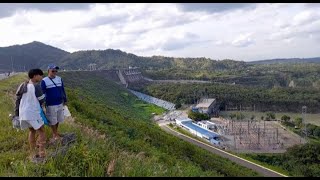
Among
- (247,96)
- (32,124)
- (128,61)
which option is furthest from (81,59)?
(32,124)

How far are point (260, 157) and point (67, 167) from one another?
27722mm

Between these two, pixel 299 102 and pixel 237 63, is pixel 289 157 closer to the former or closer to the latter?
pixel 299 102

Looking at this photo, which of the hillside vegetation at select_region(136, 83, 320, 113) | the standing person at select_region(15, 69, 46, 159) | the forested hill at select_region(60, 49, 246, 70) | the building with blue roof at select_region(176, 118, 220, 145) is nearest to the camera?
the standing person at select_region(15, 69, 46, 159)

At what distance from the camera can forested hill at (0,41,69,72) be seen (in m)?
79.3

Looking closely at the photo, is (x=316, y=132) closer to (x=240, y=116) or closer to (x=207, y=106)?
(x=240, y=116)

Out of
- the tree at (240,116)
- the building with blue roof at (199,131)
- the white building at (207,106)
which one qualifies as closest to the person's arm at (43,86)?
the building with blue roof at (199,131)

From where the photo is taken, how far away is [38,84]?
5.37 m

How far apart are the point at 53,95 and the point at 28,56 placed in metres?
96.3

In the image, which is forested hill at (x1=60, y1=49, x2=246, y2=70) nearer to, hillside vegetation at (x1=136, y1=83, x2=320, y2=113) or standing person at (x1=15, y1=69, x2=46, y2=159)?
hillside vegetation at (x1=136, y1=83, x2=320, y2=113)

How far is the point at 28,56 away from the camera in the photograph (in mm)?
95938

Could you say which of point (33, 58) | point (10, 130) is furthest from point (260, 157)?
point (33, 58)

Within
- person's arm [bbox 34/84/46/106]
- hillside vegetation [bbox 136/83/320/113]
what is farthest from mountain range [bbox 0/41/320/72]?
person's arm [bbox 34/84/46/106]

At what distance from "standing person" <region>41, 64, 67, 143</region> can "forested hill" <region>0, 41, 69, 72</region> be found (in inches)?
2758

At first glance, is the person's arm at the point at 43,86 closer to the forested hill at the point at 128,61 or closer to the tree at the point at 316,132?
the tree at the point at 316,132
